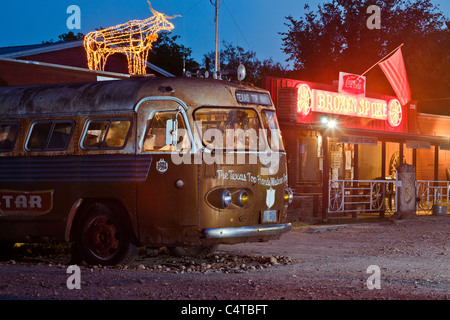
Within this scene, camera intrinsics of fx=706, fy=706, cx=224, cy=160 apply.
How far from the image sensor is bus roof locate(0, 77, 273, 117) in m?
10.7

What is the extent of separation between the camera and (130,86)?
1098 cm

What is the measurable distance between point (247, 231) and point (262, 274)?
2.74 feet

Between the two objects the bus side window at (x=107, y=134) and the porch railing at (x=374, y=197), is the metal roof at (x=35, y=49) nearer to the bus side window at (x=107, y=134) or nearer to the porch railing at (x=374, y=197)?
the porch railing at (x=374, y=197)

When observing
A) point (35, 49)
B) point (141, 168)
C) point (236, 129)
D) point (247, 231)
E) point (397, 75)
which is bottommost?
point (247, 231)

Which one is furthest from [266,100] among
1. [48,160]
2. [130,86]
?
[48,160]

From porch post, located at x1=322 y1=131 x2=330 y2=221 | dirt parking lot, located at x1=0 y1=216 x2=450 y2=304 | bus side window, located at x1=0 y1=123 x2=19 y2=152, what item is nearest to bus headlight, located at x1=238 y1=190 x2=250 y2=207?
dirt parking lot, located at x1=0 y1=216 x2=450 y2=304

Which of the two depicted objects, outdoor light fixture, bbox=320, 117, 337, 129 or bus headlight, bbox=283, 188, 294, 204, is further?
outdoor light fixture, bbox=320, 117, 337, 129

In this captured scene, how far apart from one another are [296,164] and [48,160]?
12.9 m

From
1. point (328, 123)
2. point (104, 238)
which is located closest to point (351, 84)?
point (328, 123)

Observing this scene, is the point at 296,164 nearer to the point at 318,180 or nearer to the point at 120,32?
the point at 318,180

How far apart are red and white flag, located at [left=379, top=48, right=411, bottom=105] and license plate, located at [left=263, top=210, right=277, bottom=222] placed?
688 inches

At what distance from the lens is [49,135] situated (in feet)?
37.7

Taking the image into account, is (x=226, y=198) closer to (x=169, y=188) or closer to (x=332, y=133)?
(x=169, y=188)

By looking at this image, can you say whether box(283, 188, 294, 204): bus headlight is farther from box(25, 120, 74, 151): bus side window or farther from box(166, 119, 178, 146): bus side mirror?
box(25, 120, 74, 151): bus side window
